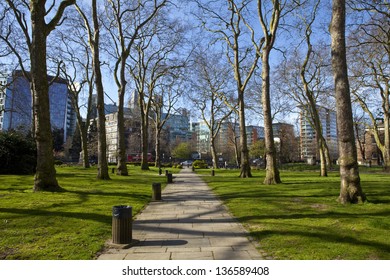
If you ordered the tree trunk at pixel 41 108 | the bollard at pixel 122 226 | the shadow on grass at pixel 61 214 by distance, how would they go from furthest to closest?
the tree trunk at pixel 41 108, the shadow on grass at pixel 61 214, the bollard at pixel 122 226

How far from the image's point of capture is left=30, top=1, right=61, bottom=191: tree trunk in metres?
12.7

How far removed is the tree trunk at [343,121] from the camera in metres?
10.1

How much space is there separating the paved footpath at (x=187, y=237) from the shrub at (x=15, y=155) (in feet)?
54.1

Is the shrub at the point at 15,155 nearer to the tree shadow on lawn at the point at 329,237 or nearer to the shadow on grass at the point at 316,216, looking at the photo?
the shadow on grass at the point at 316,216

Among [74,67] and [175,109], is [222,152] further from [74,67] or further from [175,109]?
[74,67]

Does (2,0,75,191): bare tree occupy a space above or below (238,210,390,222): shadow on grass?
above

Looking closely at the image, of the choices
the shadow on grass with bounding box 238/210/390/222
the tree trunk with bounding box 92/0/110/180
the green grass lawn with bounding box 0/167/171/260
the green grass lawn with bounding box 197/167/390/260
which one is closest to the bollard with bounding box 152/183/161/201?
the green grass lawn with bounding box 0/167/171/260

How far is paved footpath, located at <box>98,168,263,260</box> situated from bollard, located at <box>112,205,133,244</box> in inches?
7.9

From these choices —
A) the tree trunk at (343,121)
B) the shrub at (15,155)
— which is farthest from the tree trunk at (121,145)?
the tree trunk at (343,121)

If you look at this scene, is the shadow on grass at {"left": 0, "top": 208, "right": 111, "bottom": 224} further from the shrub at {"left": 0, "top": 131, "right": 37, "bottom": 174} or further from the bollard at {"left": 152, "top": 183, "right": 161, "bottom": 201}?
the shrub at {"left": 0, "top": 131, "right": 37, "bottom": 174}

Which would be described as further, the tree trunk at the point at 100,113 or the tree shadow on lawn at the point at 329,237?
the tree trunk at the point at 100,113

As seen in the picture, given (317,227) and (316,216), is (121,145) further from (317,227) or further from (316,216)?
(317,227)

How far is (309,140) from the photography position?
286 feet
